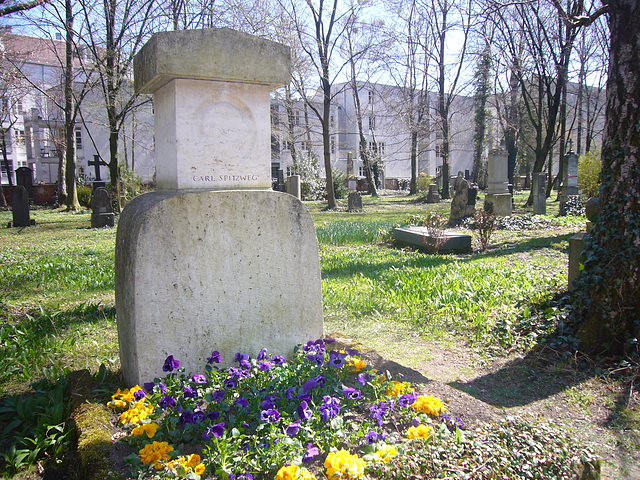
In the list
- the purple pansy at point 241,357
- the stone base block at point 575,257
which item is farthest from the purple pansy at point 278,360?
the stone base block at point 575,257

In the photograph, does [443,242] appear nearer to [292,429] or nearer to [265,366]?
[265,366]

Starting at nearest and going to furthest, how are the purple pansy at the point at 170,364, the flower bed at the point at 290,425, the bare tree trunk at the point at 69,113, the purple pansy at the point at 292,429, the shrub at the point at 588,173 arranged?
the flower bed at the point at 290,425
the purple pansy at the point at 292,429
the purple pansy at the point at 170,364
the shrub at the point at 588,173
the bare tree trunk at the point at 69,113

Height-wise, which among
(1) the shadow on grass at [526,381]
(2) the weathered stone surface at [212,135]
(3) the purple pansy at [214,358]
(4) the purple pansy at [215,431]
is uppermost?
(2) the weathered stone surface at [212,135]

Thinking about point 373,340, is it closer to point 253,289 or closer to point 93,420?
point 253,289

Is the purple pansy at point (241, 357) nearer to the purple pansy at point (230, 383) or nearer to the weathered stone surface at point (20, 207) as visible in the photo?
the purple pansy at point (230, 383)

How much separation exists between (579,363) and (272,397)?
8.99ft

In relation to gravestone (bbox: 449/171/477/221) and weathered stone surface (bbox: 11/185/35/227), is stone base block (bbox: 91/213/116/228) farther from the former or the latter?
gravestone (bbox: 449/171/477/221)

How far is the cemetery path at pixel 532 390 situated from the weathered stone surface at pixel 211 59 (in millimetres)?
2113

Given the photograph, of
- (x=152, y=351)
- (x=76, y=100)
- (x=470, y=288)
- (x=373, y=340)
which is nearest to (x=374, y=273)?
(x=470, y=288)

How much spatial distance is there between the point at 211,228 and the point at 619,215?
3293 mm

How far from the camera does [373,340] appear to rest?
4434 millimetres

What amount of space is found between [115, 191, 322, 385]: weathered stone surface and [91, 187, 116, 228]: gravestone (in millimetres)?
12747

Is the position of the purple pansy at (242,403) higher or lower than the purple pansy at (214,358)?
lower

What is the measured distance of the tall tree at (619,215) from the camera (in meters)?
3.72
